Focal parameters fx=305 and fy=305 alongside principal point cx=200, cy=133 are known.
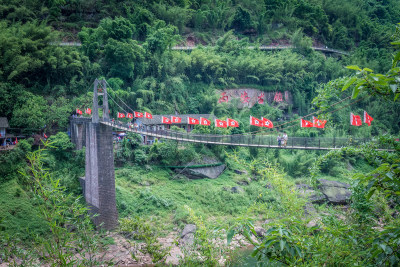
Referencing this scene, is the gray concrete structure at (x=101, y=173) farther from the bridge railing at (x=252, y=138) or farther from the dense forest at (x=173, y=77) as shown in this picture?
the dense forest at (x=173, y=77)

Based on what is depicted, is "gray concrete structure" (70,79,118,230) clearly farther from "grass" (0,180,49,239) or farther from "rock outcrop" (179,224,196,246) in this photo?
"rock outcrop" (179,224,196,246)

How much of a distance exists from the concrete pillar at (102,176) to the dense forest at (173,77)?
74cm

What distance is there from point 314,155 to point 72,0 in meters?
16.7

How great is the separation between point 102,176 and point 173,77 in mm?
8100

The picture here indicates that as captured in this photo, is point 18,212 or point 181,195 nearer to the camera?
point 18,212

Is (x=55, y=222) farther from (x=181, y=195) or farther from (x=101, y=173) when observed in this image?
(x=181, y=195)

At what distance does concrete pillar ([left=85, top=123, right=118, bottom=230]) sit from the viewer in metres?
9.87

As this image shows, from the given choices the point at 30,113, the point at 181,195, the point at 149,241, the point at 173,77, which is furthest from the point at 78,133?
the point at 149,241

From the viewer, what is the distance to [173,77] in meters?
16.5

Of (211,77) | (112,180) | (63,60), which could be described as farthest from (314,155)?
(63,60)

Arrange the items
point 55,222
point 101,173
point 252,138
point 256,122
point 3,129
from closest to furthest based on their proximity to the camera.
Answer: point 55,222
point 101,173
point 252,138
point 256,122
point 3,129

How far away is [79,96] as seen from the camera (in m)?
14.4

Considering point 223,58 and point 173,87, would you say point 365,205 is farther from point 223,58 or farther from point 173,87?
point 223,58

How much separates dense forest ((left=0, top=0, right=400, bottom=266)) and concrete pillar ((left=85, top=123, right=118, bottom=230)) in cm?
74
